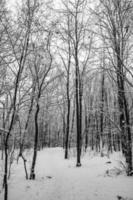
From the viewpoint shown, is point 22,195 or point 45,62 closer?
point 22,195

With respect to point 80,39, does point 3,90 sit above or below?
below

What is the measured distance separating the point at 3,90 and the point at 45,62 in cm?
387

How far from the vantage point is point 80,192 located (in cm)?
598

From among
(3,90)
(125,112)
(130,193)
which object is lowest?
(130,193)

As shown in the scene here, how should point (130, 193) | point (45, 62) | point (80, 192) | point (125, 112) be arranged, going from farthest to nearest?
point (45, 62) < point (125, 112) < point (80, 192) < point (130, 193)

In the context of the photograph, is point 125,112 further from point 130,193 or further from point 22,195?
point 22,195

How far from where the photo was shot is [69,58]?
14.7m

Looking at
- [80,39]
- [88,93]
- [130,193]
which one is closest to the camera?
[130,193]

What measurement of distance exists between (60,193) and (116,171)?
310 centimetres

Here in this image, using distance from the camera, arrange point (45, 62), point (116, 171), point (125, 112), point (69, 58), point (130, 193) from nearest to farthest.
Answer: point (130, 193) → point (125, 112) → point (116, 171) → point (45, 62) → point (69, 58)

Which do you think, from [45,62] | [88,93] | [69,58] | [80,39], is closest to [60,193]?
[45,62]

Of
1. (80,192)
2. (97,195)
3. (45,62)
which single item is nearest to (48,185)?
(80,192)

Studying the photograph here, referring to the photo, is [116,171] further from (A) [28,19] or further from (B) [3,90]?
(A) [28,19]

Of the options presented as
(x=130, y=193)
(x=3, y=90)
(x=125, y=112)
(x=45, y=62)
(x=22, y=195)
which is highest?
(x=45, y=62)
